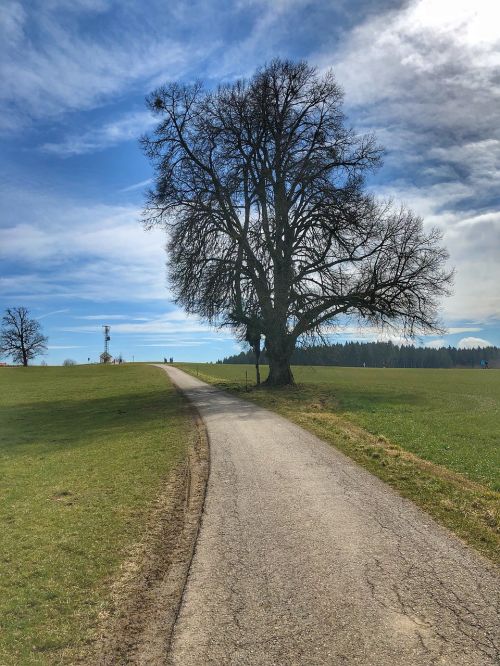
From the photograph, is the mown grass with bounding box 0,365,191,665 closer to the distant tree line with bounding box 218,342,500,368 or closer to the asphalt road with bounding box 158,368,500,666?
the asphalt road with bounding box 158,368,500,666

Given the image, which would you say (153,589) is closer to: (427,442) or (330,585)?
(330,585)

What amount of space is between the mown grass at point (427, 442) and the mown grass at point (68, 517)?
4.38 meters

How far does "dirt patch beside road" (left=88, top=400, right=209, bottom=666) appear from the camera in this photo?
3.63 meters

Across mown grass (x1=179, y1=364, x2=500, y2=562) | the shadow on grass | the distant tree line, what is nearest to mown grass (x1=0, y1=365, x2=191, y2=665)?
the shadow on grass

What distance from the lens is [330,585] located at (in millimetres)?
4504

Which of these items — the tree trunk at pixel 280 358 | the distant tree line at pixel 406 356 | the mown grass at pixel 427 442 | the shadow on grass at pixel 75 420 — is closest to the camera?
the mown grass at pixel 427 442

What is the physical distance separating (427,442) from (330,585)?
909cm

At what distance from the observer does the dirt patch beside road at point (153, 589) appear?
3629mm

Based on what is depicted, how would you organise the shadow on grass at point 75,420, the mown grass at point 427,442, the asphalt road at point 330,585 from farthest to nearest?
the shadow on grass at point 75,420, the mown grass at point 427,442, the asphalt road at point 330,585

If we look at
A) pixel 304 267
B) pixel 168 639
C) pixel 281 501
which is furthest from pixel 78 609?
pixel 304 267

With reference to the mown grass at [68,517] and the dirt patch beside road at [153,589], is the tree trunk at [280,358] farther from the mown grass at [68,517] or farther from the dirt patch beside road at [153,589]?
the dirt patch beside road at [153,589]

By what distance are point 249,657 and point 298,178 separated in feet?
83.9

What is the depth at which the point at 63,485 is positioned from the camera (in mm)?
8789

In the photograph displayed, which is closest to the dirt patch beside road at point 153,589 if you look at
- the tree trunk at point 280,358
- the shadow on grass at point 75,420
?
the shadow on grass at point 75,420
